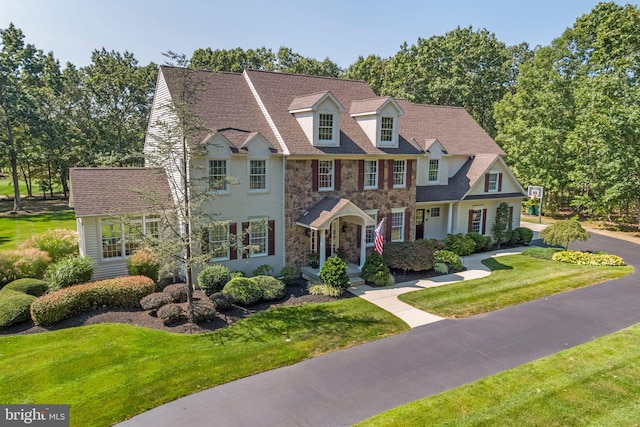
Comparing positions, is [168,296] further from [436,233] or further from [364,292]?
[436,233]

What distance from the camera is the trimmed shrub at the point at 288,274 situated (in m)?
17.7

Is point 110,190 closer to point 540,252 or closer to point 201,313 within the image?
point 201,313

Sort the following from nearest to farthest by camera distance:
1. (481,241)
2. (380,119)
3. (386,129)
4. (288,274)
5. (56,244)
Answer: (56,244) < (288,274) < (380,119) < (386,129) < (481,241)

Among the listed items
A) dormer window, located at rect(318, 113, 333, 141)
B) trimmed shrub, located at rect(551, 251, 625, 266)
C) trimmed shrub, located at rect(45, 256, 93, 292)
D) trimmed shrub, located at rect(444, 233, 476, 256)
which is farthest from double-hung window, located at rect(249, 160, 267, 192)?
trimmed shrub, located at rect(551, 251, 625, 266)

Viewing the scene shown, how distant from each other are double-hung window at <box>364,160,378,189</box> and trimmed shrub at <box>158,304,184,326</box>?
435 inches

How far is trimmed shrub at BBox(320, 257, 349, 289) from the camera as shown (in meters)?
16.8

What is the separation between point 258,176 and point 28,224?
23.3m

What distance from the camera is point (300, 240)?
1928 centimetres

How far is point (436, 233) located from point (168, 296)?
16.7 meters

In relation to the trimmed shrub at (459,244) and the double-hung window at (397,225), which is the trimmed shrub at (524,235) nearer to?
the trimmed shrub at (459,244)

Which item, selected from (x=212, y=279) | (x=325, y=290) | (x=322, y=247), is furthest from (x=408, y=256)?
(x=212, y=279)

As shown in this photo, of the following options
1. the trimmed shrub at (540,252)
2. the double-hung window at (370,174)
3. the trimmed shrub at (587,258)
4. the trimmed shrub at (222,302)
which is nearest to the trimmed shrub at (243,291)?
the trimmed shrub at (222,302)

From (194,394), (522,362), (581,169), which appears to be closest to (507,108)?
(581,169)

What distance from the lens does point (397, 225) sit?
22453 mm
